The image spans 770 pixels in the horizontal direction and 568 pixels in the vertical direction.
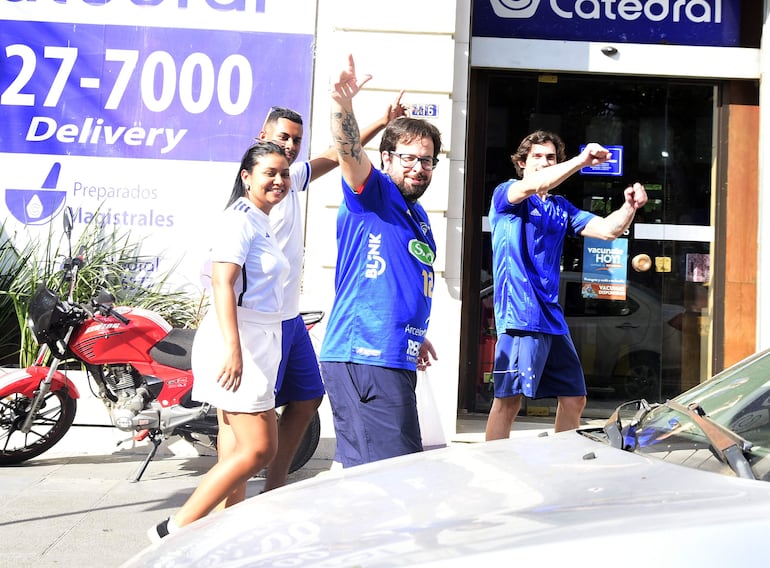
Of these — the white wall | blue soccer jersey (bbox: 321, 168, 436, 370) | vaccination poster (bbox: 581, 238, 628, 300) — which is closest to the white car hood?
blue soccer jersey (bbox: 321, 168, 436, 370)

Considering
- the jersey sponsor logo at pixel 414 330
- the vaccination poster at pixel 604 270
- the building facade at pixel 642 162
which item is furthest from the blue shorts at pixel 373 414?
the vaccination poster at pixel 604 270

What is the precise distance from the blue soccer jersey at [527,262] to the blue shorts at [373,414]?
1488mm

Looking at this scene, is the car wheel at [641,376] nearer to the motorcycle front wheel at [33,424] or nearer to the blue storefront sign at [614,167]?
the blue storefront sign at [614,167]

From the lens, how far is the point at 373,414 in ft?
12.4

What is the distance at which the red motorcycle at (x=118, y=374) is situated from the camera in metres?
5.94

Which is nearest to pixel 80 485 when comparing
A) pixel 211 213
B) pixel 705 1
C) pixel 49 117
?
pixel 211 213

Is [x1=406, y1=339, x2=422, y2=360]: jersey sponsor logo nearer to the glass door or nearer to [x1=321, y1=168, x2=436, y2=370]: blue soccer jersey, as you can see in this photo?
[x1=321, y1=168, x2=436, y2=370]: blue soccer jersey

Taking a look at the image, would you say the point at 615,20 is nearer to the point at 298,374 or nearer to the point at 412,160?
the point at 298,374

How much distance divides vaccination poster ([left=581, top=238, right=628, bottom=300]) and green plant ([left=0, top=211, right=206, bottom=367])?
3213 millimetres

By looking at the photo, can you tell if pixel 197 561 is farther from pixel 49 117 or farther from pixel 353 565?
pixel 49 117

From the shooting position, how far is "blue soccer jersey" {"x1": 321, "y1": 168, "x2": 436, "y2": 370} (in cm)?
→ 380

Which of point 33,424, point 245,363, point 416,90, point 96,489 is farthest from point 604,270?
point 245,363

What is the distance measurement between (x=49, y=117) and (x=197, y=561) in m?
6.34

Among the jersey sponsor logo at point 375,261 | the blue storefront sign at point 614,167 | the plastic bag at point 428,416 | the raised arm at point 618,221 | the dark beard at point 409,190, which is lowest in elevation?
the plastic bag at point 428,416
